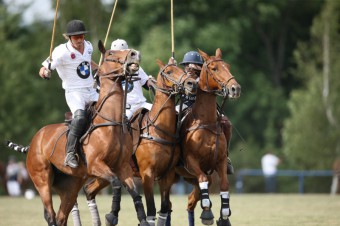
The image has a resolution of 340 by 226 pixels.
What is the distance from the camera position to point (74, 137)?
12766 mm

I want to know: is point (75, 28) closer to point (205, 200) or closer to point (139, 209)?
point (139, 209)

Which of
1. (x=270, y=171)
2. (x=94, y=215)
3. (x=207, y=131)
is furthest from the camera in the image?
(x=270, y=171)

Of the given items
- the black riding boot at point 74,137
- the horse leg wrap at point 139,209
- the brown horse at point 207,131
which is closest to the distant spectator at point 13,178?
the brown horse at point 207,131

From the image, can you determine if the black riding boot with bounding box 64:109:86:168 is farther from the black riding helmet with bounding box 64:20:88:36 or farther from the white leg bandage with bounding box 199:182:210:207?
the white leg bandage with bounding box 199:182:210:207

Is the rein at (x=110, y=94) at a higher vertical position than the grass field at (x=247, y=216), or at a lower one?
higher

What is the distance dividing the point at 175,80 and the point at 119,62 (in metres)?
1.42

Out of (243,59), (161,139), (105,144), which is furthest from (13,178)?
(105,144)

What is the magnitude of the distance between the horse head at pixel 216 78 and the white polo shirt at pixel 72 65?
6.27 ft

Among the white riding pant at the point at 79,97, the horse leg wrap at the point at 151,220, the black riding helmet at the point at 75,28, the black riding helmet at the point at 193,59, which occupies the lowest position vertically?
the horse leg wrap at the point at 151,220

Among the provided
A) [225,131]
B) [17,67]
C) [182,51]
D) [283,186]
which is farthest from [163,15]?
[225,131]

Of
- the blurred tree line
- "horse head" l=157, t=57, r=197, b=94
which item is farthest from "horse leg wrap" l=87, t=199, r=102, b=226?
the blurred tree line

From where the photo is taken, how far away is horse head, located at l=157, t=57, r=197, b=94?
43.8ft

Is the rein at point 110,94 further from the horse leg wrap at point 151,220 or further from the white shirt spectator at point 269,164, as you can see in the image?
the white shirt spectator at point 269,164

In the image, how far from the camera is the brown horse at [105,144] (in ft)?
40.4
